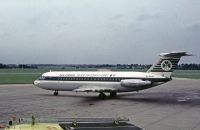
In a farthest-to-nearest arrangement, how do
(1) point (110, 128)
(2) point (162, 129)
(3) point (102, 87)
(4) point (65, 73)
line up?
1. (4) point (65, 73)
2. (3) point (102, 87)
3. (2) point (162, 129)
4. (1) point (110, 128)

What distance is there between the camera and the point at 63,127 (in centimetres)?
809

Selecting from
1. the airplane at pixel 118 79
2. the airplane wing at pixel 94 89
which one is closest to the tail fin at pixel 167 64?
the airplane at pixel 118 79

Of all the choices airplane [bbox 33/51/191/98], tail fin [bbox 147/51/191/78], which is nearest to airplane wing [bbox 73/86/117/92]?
airplane [bbox 33/51/191/98]

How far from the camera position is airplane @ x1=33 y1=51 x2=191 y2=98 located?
36188 mm

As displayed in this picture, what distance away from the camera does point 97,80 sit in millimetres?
39000

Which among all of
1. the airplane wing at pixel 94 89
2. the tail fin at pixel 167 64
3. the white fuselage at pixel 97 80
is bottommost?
the airplane wing at pixel 94 89

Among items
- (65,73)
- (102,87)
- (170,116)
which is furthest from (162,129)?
(65,73)

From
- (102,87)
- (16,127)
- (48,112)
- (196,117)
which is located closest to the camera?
(16,127)

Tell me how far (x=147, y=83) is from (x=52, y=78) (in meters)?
12.3

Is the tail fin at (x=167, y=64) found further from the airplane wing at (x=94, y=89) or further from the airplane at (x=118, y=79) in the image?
the airplane wing at (x=94, y=89)

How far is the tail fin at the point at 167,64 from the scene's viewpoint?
36406 millimetres

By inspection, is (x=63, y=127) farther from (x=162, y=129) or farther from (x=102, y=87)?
(x=102, y=87)

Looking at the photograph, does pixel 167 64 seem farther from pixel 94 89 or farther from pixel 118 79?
pixel 94 89

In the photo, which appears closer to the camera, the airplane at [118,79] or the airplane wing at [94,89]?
the airplane at [118,79]
